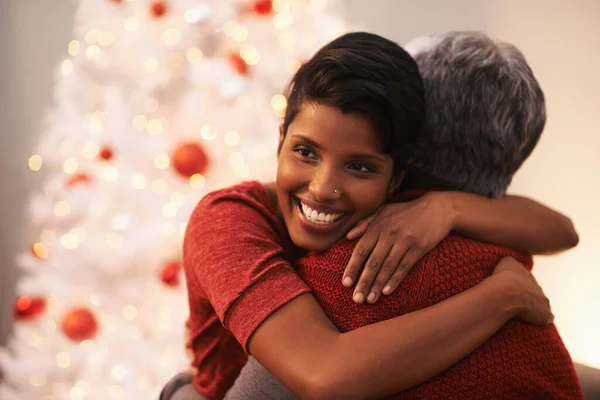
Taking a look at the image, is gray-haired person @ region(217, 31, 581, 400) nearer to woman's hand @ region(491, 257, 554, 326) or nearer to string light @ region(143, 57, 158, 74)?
woman's hand @ region(491, 257, 554, 326)

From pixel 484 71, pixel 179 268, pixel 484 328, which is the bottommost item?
pixel 179 268

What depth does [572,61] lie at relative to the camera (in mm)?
2412

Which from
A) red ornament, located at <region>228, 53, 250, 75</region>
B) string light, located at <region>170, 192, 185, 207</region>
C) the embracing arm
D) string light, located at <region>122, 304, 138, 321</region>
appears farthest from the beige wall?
string light, located at <region>122, 304, 138, 321</region>

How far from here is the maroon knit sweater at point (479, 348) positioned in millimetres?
842

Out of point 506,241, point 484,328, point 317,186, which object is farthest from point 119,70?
point 484,328

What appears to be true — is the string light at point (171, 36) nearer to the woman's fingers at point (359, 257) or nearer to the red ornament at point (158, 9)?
the red ornament at point (158, 9)

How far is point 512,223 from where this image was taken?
1.11 m

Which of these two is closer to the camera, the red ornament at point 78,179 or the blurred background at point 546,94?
the red ornament at point 78,179

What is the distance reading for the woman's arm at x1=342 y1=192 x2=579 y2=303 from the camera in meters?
0.89

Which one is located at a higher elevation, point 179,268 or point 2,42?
point 2,42

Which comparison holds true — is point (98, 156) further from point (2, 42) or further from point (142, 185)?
point (2, 42)

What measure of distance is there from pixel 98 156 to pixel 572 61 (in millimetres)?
2005

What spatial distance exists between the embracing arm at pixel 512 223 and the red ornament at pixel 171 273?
1183mm

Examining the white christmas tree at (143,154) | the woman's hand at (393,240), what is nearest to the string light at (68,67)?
the white christmas tree at (143,154)
